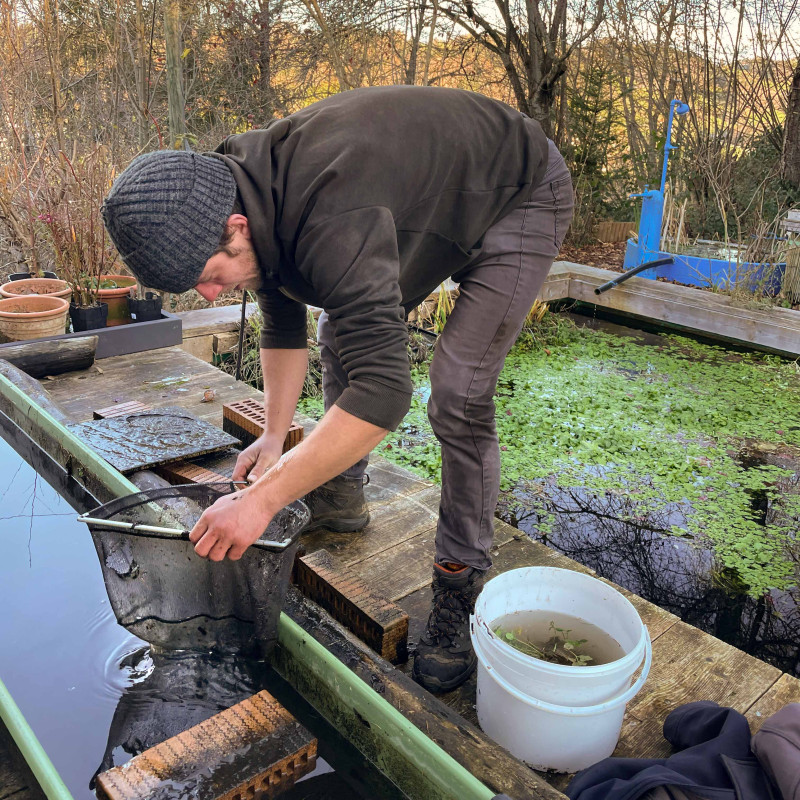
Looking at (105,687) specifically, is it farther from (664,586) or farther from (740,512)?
(740,512)

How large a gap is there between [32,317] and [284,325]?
2301mm

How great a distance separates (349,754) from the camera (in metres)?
1.51

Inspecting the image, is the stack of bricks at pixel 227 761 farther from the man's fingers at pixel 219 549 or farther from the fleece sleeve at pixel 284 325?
the fleece sleeve at pixel 284 325

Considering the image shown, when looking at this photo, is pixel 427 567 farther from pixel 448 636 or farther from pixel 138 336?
pixel 138 336

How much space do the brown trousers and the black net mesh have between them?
1.49 feet

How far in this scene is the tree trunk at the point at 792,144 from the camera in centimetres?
645

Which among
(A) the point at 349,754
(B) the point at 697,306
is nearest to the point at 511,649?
(A) the point at 349,754

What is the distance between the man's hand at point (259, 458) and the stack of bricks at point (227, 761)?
64cm

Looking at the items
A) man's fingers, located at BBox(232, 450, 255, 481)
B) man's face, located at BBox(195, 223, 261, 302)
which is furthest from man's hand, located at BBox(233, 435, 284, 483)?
man's face, located at BBox(195, 223, 261, 302)

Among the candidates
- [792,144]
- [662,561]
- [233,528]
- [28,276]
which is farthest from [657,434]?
[792,144]

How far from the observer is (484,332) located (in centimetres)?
183

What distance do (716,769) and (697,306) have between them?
4.52 metres

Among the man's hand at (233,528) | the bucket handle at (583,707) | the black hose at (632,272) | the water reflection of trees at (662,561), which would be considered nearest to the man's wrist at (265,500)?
the man's hand at (233,528)

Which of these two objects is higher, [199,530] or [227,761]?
[199,530]
